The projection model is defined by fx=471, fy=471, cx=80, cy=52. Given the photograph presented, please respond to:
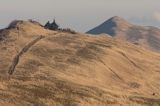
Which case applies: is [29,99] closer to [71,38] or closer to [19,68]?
[19,68]

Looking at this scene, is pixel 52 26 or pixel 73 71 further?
pixel 52 26

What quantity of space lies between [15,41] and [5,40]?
104 inches

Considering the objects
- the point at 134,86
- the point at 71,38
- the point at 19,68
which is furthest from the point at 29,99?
the point at 71,38

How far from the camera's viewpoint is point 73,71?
85.9m

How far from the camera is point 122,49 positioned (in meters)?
110

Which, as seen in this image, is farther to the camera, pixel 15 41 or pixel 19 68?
pixel 15 41

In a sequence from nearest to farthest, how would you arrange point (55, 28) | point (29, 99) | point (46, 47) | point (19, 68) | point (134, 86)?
point (29, 99) → point (19, 68) → point (134, 86) → point (46, 47) → point (55, 28)

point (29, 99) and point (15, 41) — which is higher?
point (29, 99)

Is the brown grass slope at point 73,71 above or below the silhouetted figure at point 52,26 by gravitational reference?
above

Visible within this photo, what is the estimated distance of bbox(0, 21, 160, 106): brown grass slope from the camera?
5350 cm

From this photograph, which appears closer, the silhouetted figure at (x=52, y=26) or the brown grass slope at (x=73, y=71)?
the brown grass slope at (x=73, y=71)

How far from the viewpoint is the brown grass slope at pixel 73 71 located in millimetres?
53500

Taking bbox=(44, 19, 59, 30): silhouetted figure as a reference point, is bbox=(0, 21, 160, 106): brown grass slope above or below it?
above

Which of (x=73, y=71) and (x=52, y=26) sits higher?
(x=73, y=71)
